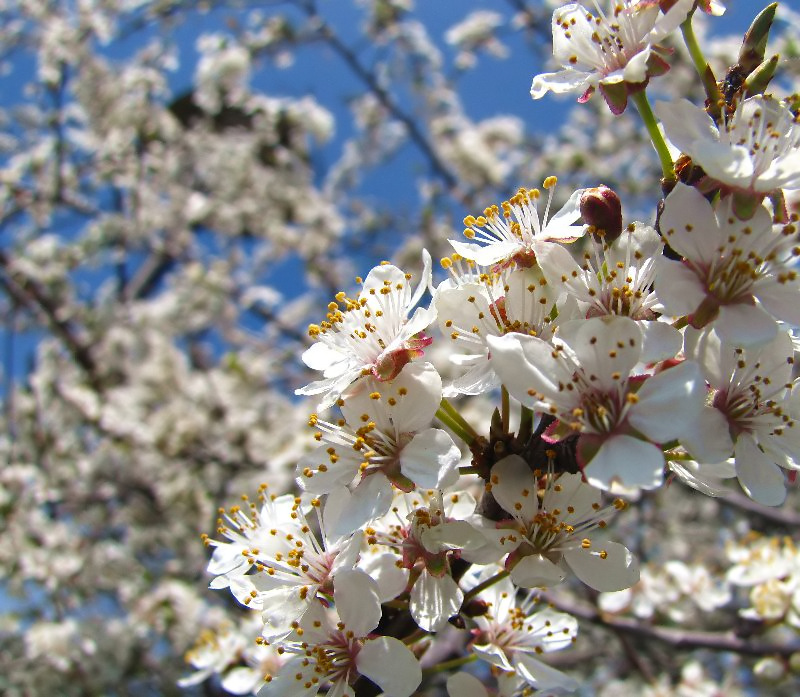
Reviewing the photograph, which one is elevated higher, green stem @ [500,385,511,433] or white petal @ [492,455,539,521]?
green stem @ [500,385,511,433]

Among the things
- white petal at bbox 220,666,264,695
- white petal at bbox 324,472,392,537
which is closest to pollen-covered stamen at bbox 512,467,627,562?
white petal at bbox 324,472,392,537

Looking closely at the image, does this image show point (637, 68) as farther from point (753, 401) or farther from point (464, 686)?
point (464, 686)

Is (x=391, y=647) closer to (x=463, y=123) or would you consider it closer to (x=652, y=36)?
(x=652, y=36)

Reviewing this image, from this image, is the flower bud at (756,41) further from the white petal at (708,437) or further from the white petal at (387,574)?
the white petal at (387,574)

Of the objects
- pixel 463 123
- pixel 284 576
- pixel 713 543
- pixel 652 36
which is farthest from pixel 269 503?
pixel 463 123

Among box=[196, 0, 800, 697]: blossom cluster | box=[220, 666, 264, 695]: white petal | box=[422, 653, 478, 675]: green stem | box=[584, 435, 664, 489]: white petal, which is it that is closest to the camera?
box=[584, 435, 664, 489]: white petal

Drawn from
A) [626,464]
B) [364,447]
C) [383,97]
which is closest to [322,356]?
[364,447]

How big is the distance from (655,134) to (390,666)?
3.22 ft

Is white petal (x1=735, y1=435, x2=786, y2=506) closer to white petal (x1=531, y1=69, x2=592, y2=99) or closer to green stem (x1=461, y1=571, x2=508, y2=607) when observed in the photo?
green stem (x1=461, y1=571, x2=508, y2=607)

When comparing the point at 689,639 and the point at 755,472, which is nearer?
the point at 755,472

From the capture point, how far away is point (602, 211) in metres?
1.13

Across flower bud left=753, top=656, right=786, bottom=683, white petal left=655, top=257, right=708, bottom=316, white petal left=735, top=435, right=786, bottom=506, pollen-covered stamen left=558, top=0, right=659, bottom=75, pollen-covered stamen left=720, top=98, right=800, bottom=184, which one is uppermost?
pollen-covered stamen left=558, top=0, right=659, bottom=75

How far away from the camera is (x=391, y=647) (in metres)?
1.08

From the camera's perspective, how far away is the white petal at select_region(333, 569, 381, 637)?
1055 mm
